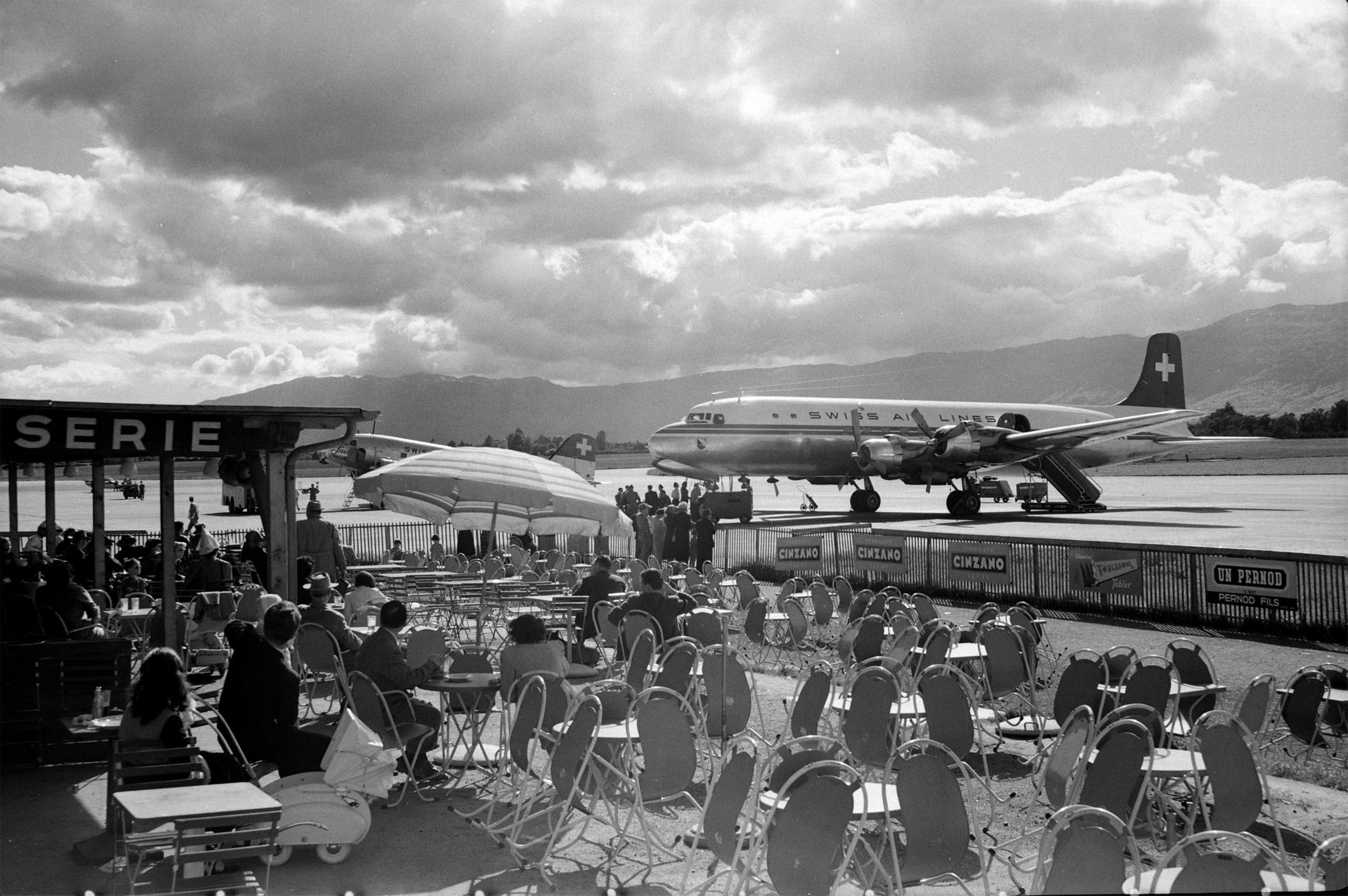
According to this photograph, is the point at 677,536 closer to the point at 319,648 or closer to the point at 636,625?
the point at 636,625

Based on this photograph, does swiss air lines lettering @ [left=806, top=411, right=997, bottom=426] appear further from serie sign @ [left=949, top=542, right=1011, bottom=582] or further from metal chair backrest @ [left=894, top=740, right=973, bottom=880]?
metal chair backrest @ [left=894, top=740, right=973, bottom=880]

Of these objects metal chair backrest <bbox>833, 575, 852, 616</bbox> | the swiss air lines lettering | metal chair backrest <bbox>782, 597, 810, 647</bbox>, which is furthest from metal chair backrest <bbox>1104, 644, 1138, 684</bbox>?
the swiss air lines lettering

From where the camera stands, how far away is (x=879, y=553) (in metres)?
16.9

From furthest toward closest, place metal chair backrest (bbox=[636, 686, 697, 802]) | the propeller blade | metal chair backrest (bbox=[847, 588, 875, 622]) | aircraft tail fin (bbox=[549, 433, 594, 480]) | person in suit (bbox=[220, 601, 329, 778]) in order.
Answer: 1. aircraft tail fin (bbox=[549, 433, 594, 480])
2. the propeller blade
3. metal chair backrest (bbox=[847, 588, 875, 622])
4. person in suit (bbox=[220, 601, 329, 778])
5. metal chair backrest (bbox=[636, 686, 697, 802])

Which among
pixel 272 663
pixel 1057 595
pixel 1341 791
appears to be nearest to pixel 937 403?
pixel 1057 595

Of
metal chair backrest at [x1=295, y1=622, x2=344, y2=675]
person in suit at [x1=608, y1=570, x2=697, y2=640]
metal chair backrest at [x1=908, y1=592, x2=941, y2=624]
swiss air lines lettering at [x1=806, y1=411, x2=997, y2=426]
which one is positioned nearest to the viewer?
metal chair backrest at [x1=295, y1=622, x2=344, y2=675]

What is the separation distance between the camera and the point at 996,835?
5578 mm

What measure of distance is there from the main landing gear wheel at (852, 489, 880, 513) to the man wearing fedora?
22037mm

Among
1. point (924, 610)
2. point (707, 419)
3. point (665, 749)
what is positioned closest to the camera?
point (665, 749)

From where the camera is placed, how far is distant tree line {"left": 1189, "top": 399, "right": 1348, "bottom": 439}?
13575 cm

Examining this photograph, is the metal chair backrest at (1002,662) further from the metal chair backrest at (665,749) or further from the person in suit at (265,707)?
the person in suit at (265,707)

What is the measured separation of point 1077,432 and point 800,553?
19110mm

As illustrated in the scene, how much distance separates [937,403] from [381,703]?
36.7 meters

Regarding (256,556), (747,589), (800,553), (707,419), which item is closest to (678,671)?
(747,589)
